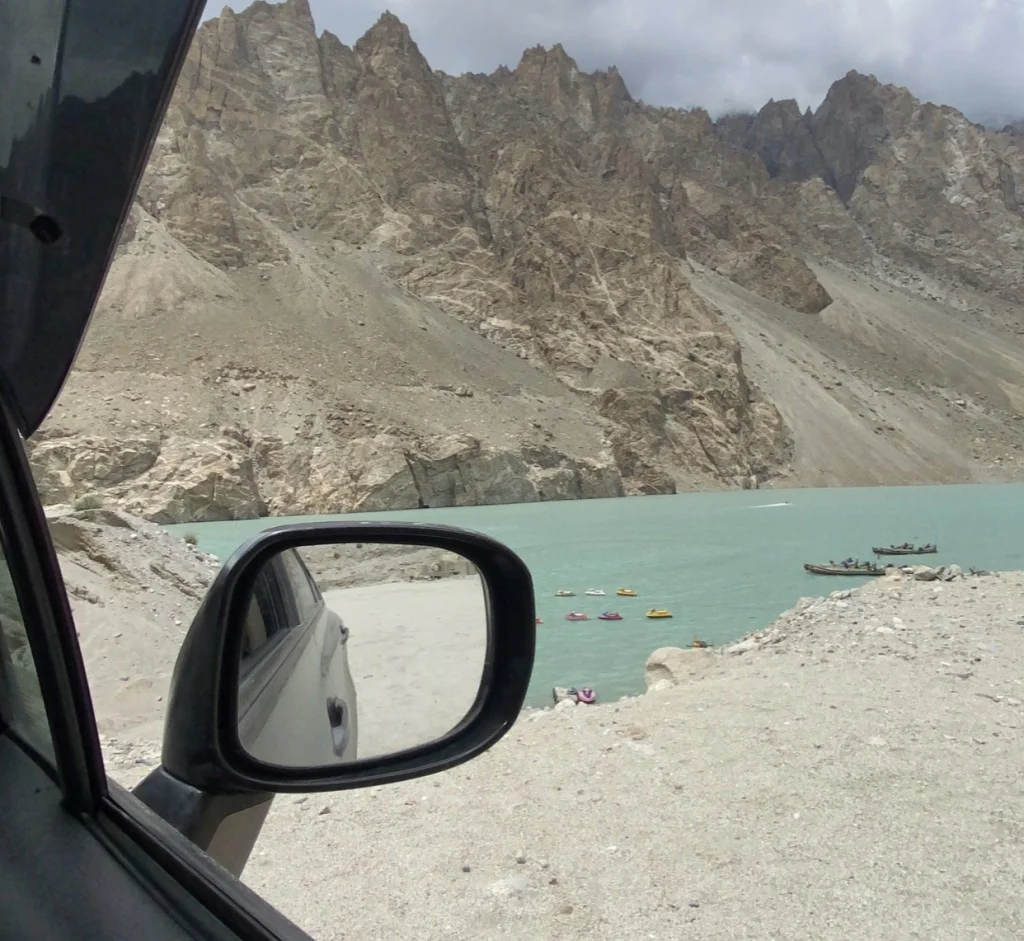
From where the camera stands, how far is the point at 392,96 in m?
73.5

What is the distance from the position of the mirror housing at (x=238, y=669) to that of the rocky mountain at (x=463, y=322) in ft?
116

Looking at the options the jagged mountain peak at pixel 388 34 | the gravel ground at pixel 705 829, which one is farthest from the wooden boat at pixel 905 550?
the jagged mountain peak at pixel 388 34

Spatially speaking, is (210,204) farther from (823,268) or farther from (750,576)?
(823,268)

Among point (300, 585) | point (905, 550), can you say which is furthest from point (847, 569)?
point (300, 585)

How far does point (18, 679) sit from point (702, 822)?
121 inches

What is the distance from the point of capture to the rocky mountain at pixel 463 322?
42281 mm

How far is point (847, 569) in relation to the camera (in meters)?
15.9

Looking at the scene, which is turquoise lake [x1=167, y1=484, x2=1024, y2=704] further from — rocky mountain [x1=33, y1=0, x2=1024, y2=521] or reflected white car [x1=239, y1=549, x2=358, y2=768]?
reflected white car [x1=239, y1=549, x2=358, y2=768]

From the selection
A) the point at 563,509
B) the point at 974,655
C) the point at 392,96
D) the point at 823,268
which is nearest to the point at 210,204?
the point at 392,96

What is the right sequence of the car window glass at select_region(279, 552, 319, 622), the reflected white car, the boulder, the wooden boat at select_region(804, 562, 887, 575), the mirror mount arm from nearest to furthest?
the mirror mount arm → the reflected white car → the car window glass at select_region(279, 552, 319, 622) → the boulder → the wooden boat at select_region(804, 562, 887, 575)

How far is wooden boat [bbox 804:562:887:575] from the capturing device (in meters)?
15.3

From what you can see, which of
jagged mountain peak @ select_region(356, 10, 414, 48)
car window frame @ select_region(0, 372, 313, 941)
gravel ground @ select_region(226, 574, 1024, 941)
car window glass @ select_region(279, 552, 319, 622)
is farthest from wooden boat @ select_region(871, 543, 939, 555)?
jagged mountain peak @ select_region(356, 10, 414, 48)

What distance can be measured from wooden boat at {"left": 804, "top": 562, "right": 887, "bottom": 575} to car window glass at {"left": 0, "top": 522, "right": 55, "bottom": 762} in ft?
50.7

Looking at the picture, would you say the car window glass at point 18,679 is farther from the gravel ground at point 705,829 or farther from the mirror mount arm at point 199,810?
the gravel ground at point 705,829
